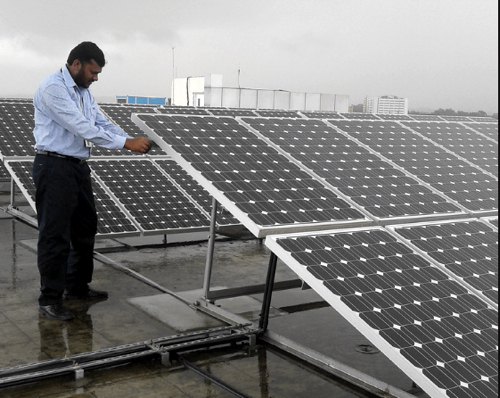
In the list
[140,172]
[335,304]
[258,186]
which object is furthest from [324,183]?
[140,172]

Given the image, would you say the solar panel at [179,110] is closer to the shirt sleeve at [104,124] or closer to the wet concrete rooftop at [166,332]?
the wet concrete rooftop at [166,332]

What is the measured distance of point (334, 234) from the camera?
19.0ft

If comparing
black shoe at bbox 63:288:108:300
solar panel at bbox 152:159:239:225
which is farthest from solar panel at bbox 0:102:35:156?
black shoe at bbox 63:288:108:300

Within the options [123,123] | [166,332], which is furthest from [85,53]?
[123,123]

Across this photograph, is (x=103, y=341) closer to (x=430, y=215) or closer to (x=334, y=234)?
(x=334, y=234)

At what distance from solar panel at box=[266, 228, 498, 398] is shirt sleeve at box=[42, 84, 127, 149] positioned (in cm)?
243

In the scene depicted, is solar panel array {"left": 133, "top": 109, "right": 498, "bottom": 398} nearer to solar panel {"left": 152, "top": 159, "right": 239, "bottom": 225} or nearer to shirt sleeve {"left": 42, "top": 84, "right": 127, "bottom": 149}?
shirt sleeve {"left": 42, "top": 84, "right": 127, "bottom": 149}

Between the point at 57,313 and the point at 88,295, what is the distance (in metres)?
0.95

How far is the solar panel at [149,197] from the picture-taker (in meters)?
10.7

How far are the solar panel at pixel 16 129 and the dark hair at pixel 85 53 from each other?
618 centimetres

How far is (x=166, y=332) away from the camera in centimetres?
711

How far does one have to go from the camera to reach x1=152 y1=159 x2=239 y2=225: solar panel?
11.4 metres

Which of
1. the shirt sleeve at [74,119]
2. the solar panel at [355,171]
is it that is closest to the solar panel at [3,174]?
the shirt sleeve at [74,119]

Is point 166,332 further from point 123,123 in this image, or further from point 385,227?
point 123,123
